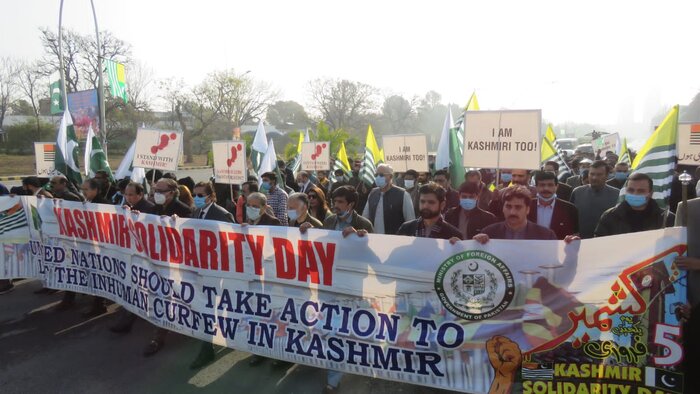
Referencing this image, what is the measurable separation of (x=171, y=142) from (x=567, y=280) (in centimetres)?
612

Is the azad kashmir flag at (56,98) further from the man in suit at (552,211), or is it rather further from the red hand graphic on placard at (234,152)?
the man in suit at (552,211)

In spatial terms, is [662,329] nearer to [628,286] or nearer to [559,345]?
[628,286]

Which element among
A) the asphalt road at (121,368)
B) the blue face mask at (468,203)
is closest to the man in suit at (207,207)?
the asphalt road at (121,368)

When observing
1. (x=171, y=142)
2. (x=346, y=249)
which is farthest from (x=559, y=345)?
(x=171, y=142)

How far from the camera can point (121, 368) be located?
4320mm

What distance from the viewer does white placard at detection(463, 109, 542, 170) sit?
507cm

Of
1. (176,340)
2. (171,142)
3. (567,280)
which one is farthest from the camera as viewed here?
(171,142)

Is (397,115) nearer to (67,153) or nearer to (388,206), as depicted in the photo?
(67,153)

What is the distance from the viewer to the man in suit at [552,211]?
4.67 m

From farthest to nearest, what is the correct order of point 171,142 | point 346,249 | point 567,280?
point 171,142 → point 346,249 → point 567,280

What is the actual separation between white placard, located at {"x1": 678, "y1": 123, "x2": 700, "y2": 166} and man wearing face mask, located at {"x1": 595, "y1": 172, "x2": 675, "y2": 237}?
4518 millimetres

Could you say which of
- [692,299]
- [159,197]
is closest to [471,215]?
[692,299]

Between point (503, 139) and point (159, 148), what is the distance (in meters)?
5.13

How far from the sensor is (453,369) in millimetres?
3205
